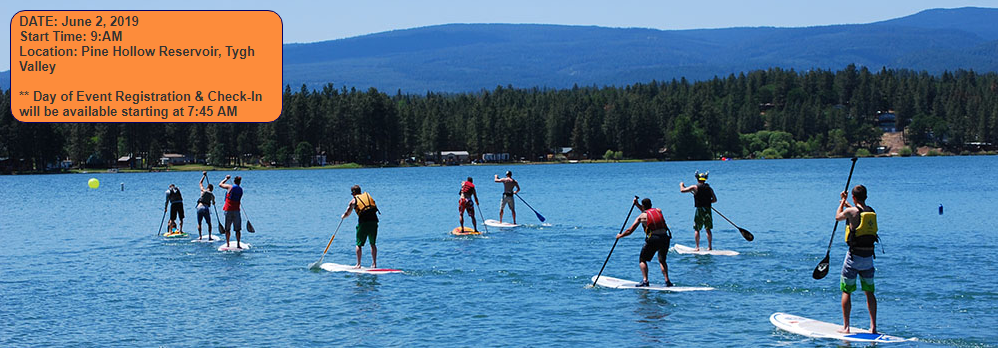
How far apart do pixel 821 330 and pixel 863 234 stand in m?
2.03

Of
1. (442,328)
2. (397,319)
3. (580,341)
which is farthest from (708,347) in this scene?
(397,319)

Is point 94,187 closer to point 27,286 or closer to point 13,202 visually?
point 13,202

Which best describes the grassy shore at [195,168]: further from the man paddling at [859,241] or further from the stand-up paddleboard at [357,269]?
the man paddling at [859,241]

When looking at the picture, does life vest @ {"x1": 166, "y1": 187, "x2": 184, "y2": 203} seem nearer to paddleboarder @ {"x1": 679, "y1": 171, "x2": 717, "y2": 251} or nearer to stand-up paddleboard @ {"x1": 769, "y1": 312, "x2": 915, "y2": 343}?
paddleboarder @ {"x1": 679, "y1": 171, "x2": 717, "y2": 251}

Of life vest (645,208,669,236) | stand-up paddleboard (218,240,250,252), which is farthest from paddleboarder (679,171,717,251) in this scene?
stand-up paddleboard (218,240,250,252)

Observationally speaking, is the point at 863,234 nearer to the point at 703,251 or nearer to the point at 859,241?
the point at 859,241

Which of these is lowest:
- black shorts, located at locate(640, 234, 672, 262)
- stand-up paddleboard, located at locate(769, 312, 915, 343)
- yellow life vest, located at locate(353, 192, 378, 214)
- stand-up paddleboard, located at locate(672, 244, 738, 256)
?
stand-up paddleboard, located at locate(769, 312, 915, 343)

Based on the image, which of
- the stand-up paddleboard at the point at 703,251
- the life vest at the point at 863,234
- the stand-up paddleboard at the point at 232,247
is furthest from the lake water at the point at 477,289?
the life vest at the point at 863,234

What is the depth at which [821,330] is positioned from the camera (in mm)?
16656

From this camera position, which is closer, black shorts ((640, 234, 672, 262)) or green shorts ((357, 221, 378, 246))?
black shorts ((640, 234, 672, 262))

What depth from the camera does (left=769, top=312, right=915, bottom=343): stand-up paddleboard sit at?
16125 mm

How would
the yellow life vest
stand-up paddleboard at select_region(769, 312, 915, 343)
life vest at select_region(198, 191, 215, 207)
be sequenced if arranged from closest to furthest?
stand-up paddleboard at select_region(769, 312, 915, 343)
the yellow life vest
life vest at select_region(198, 191, 215, 207)

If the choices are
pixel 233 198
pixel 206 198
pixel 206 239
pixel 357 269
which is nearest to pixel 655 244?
pixel 357 269

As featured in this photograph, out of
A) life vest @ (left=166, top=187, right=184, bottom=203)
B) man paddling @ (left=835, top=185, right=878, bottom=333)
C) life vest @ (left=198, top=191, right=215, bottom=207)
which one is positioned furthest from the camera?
life vest @ (left=166, top=187, right=184, bottom=203)
